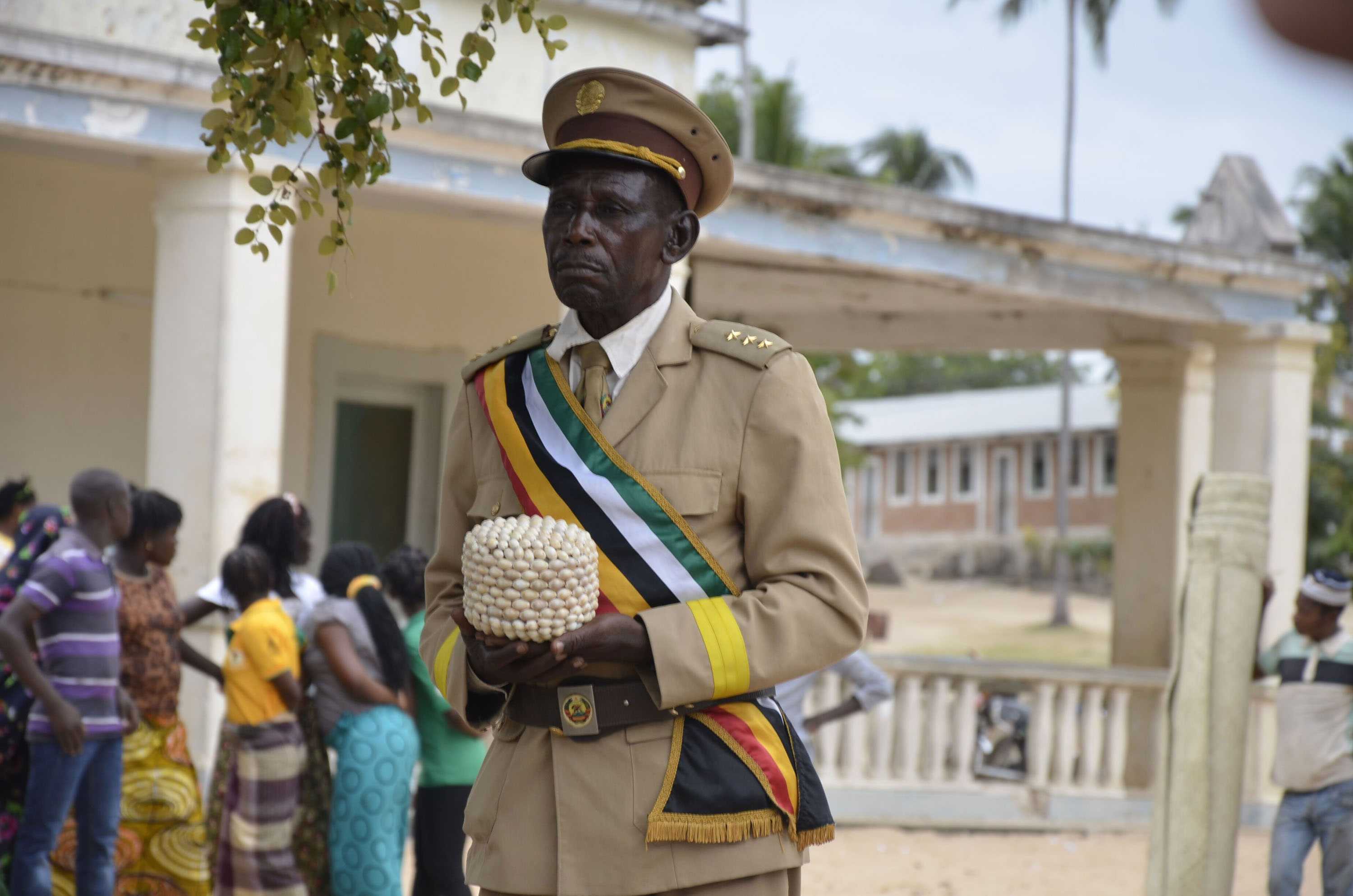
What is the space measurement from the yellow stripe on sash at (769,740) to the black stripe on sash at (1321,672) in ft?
16.1

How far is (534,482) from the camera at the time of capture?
242cm

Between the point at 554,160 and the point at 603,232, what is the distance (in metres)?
0.17

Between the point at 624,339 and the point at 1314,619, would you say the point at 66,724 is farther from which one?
the point at 1314,619

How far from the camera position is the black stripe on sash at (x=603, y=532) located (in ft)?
7.70

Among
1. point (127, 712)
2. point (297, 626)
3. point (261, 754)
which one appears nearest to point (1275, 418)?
point (297, 626)

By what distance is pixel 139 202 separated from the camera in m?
9.11

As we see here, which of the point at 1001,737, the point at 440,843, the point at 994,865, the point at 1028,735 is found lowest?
the point at 994,865

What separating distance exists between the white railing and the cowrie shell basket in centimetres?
750

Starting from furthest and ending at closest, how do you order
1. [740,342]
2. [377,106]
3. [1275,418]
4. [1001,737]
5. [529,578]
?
[1001,737]
[1275,418]
[377,106]
[740,342]
[529,578]

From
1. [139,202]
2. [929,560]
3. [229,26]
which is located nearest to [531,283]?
[139,202]

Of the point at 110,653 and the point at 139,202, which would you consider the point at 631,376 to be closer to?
the point at 110,653

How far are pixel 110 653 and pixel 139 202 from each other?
4817 mm

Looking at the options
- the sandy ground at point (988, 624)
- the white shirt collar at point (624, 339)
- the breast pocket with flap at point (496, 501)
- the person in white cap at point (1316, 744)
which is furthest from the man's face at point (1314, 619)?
the sandy ground at point (988, 624)

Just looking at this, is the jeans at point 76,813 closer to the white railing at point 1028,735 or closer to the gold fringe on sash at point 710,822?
the gold fringe on sash at point 710,822
